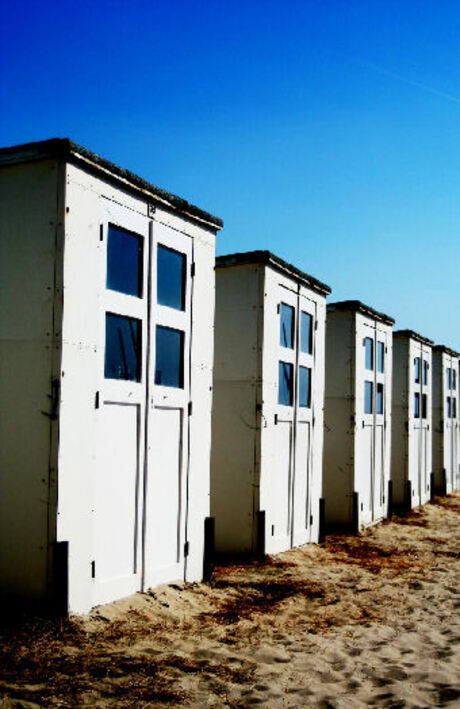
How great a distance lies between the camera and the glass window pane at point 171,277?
21.8 ft

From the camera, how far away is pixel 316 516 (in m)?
10.3

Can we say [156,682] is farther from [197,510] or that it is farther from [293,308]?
[293,308]

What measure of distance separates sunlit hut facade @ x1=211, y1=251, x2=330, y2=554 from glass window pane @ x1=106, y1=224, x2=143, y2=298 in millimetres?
2838

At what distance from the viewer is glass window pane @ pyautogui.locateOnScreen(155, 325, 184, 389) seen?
21.6 feet

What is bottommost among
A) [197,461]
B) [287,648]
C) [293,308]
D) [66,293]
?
[287,648]

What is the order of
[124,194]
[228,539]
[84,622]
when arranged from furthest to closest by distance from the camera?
[228,539]
[124,194]
[84,622]

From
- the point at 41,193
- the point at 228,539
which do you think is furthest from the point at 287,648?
the point at 41,193

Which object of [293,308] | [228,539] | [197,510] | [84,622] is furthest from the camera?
[293,308]

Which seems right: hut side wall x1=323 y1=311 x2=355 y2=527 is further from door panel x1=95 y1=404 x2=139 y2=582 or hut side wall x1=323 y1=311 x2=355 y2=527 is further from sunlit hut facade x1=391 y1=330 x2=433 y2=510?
door panel x1=95 y1=404 x2=139 y2=582

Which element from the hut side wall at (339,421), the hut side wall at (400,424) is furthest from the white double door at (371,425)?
the hut side wall at (400,424)

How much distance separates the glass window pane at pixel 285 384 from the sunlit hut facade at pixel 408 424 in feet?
22.1

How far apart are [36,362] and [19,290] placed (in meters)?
0.61

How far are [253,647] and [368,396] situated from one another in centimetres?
799

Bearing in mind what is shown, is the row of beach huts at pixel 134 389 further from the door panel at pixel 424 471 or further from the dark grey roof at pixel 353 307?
the door panel at pixel 424 471
